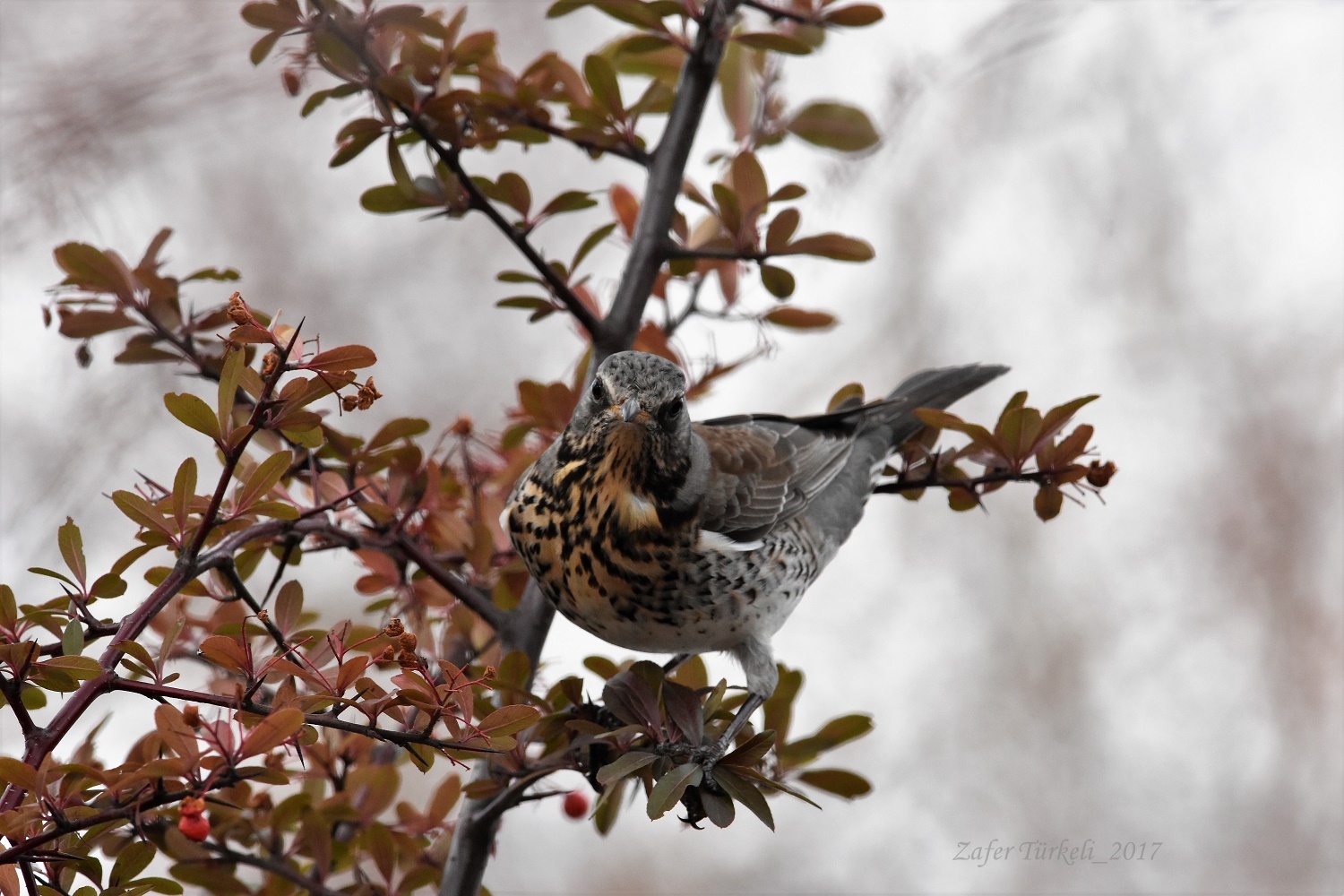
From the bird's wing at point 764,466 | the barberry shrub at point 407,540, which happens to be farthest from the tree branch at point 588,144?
the bird's wing at point 764,466

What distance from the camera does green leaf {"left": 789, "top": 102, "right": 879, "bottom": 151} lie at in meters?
2.64

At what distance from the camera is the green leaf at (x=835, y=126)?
8.66 feet

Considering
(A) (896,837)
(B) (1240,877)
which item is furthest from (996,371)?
(B) (1240,877)

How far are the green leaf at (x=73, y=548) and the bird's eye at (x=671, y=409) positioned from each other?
118cm

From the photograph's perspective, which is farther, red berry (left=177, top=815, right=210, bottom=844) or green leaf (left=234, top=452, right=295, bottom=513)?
green leaf (left=234, top=452, right=295, bottom=513)

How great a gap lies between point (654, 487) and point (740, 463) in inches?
17.2

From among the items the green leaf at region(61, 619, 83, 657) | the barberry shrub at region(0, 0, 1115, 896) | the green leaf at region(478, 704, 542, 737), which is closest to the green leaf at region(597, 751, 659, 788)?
the barberry shrub at region(0, 0, 1115, 896)

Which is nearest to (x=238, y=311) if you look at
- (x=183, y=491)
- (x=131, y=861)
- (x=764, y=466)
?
(x=183, y=491)

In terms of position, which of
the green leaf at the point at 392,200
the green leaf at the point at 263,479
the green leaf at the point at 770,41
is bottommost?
the green leaf at the point at 263,479

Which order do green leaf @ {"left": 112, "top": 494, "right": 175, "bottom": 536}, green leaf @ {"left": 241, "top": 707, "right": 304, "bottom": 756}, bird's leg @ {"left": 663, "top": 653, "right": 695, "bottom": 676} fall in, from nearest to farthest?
green leaf @ {"left": 241, "top": 707, "right": 304, "bottom": 756}
green leaf @ {"left": 112, "top": 494, "right": 175, "bottom": 536}
bird's leg @ {"left": 663, "top": 653, "right": 695, "bottom": 676}

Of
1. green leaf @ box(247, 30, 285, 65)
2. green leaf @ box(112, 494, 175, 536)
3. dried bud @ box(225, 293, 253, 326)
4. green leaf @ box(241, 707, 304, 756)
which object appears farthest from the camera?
green leaf @ box(247, 30, 285, 65)

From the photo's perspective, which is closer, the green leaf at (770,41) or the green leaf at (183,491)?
the green leaf at (183,491)

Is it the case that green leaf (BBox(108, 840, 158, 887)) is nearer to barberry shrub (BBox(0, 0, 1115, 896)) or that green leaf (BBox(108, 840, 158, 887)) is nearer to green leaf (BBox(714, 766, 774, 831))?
barberry shrub (BBox(0, 0, 1115, 896))

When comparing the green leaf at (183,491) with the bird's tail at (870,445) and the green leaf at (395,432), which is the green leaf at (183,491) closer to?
the green leaf at (395,432)
